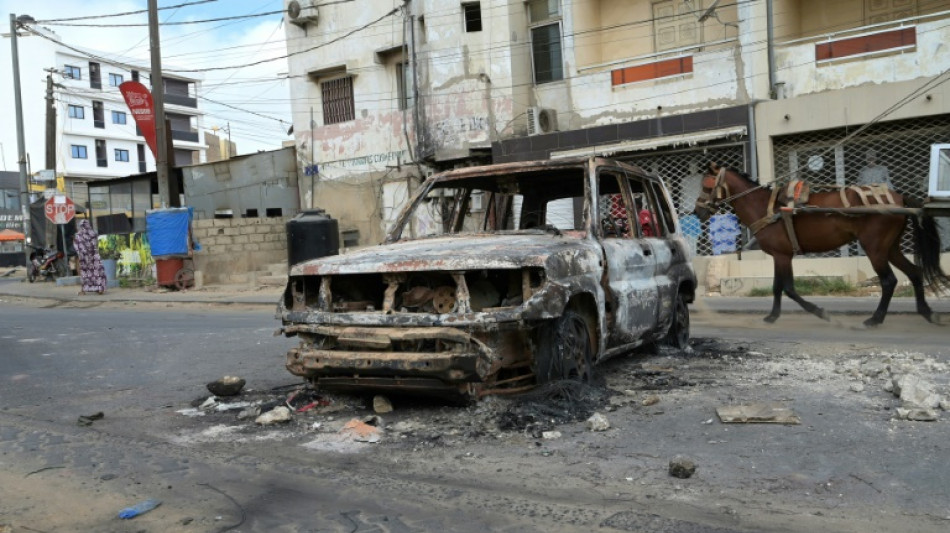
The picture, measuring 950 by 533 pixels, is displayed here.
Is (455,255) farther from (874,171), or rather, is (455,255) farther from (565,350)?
(874,171)

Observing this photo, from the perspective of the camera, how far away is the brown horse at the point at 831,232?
912cm

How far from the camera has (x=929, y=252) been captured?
9.38 metres

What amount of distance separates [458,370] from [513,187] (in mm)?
2599

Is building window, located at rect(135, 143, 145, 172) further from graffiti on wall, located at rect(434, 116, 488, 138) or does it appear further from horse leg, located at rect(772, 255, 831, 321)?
horse leg, located at rect(772, 255, 831, 321)

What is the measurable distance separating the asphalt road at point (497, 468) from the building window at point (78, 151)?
225 ft

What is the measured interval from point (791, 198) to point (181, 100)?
7300 cm

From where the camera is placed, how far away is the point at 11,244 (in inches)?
2373

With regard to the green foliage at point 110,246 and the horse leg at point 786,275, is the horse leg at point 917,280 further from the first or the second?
the green foliage at point 110,246

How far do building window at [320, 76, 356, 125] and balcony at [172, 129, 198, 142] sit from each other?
5191cm

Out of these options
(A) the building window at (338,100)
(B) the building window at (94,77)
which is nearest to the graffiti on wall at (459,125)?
(A) the building window at (338,100)

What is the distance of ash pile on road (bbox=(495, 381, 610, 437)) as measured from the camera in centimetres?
480

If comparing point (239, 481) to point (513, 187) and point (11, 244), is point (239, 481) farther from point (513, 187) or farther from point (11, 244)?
point (11, 244)

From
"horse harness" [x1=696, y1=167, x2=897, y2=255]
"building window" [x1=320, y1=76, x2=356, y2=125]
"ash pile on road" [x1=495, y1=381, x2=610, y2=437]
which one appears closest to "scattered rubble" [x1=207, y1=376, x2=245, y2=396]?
"ash pile on road" [x1=495, y1=381, x2=610, y2=437]

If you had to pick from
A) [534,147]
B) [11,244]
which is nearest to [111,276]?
[534,147]
